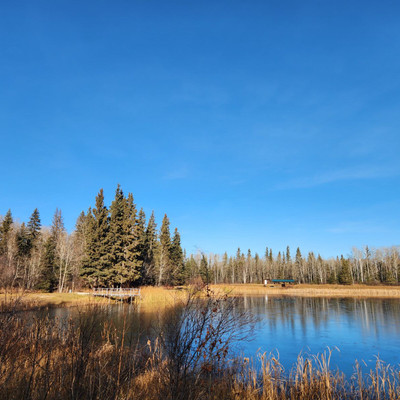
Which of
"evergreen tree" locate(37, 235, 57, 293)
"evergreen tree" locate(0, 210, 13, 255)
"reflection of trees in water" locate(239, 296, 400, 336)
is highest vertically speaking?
"evergreen tree" locate(0, 210, 13, 255)

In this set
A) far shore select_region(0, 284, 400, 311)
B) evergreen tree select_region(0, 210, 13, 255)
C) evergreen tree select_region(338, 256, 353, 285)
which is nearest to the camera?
far shore select_region(0, 284, 400, 311)

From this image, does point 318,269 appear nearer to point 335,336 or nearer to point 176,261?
point 176,261

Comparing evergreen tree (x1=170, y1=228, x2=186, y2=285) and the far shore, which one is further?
evergreen tree (x1=170, y1=228, x2=186, y2=285)

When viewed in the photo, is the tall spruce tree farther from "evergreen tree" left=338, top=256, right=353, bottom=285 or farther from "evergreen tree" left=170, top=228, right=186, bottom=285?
"evergreen tree" left=338, top=256, right=353, bottom=285

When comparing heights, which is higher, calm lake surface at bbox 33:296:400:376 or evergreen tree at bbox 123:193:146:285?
evergreen tree at bbox 123:193:146:285

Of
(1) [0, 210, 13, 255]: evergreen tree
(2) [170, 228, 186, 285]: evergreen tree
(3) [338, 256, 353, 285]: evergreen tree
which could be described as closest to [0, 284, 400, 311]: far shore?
(2) [170, 228, 186, 285]: evergreen tree

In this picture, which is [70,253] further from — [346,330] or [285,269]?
[285,269]

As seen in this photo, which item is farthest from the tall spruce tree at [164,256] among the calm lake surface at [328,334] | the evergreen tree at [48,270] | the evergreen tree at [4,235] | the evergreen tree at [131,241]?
the calm lake surface at [328,334]

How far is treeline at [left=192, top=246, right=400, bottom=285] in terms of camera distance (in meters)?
81.7

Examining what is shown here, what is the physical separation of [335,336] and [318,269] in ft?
276

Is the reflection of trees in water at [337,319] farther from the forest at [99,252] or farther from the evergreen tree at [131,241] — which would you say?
the evergreen tree at [131,241]

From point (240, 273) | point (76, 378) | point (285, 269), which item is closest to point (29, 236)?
point (76, 378)

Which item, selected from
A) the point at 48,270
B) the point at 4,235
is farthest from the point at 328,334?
the point at 4,235

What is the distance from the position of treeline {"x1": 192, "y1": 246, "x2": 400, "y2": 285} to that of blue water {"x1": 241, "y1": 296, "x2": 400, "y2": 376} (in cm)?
5353
